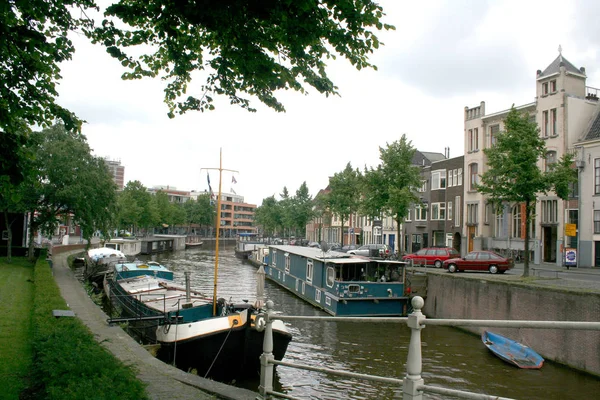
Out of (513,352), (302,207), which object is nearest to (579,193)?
(513,352)

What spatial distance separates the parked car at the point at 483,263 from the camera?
2903 cm

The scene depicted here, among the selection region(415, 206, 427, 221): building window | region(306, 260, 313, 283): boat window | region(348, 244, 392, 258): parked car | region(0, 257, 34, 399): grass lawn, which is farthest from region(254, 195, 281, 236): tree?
region(0, 257, 34, 399): grass lawn

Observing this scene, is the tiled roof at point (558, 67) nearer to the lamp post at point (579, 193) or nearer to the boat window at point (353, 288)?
the lamp post at point (579, 193)

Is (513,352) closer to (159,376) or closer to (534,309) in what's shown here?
(534,309)

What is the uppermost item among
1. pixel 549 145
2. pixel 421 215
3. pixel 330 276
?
pixel 549 145

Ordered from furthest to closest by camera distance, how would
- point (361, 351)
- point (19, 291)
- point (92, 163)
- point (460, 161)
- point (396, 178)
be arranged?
1. point (460, 161)
2. point (396, 178)
3. point (92, 163)
4. point (19, 291)
5. point (361, 351)

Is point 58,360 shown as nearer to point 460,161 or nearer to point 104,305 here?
point 104,305

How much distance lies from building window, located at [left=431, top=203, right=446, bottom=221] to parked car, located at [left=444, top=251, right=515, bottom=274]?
21.6 metres

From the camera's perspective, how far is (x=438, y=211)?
5206cm

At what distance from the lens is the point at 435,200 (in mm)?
52156

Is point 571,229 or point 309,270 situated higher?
point 571,229

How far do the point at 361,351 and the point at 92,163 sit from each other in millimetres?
22952

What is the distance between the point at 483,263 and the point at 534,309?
1045 centimetres

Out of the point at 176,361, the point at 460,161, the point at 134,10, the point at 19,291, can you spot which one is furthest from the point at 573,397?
the point at 460,161
